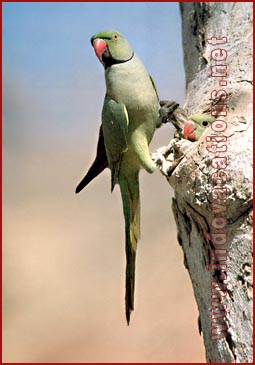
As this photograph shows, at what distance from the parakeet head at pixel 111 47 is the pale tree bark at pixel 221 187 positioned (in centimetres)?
25

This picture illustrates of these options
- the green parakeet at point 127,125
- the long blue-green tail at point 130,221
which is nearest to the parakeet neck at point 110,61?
the green parakeet at point 127,125

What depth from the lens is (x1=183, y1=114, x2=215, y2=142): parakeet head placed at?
57.0 inches

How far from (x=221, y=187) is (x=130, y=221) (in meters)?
0.48

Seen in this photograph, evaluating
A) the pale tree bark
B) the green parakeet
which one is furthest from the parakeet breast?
the pale tree bark

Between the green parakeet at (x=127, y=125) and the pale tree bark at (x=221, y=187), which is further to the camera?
the green parakeet at (x=127, y=125)

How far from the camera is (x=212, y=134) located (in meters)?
1.34

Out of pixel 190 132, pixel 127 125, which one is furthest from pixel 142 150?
pixel 190 132

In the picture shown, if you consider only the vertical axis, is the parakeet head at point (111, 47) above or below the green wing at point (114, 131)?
above

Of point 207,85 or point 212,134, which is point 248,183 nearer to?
point 212,134

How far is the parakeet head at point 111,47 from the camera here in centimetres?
151

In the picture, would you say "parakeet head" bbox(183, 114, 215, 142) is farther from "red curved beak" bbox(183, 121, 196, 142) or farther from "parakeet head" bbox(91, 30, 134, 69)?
"parakeet head" bbox(91, 30, 134, 69)

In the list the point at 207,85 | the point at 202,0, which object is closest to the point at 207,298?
the point at 207,85

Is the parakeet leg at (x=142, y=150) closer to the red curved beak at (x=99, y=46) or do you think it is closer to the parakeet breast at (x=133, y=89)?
the parakeet breast at (x=133, y=89)

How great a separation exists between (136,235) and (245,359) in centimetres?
58
